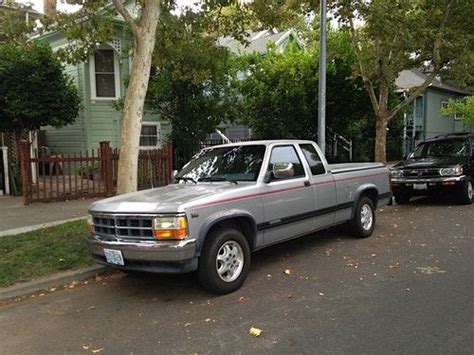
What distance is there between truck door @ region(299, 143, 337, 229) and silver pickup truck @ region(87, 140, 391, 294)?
1 centimetres

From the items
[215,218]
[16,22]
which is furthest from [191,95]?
[215,218]

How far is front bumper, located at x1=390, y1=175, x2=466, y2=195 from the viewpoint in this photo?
11305 mm

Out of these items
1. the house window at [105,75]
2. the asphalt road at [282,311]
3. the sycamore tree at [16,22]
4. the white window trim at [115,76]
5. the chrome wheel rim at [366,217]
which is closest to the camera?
the asphalt road at [282,311]

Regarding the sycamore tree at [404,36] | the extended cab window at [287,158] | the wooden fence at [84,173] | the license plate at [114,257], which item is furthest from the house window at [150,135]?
the license plate at [114,257]

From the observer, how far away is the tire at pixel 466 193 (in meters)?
11.4

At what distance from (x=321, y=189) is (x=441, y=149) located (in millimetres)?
7127

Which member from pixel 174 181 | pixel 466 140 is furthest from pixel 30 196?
pixel 466 140

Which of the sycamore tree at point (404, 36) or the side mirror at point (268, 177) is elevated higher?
the sycamore tree at point (404, 36)

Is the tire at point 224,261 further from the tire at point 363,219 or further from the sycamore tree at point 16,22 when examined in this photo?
the sycamore tree at point 16,22

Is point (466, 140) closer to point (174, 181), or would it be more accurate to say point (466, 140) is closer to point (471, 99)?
point (174, 181)

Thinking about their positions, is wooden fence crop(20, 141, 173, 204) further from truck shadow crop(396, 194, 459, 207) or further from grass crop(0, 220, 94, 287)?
truck shadow crop(396, 194, 459, 207)

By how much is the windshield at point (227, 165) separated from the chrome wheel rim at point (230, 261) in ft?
3.24

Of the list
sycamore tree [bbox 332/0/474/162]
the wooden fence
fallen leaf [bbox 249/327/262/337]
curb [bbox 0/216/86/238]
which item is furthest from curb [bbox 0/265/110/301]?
sycamore tree [bbox 332/0/474/162]

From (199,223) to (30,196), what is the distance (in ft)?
25.7
